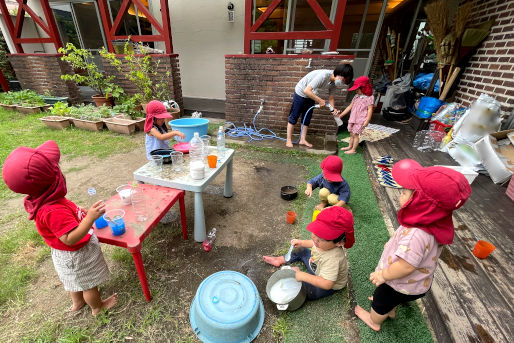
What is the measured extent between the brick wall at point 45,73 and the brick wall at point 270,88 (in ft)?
19.1

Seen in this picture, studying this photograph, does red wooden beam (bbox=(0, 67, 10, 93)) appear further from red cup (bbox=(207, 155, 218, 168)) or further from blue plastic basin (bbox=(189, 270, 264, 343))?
blue plastic basin (bbox=(189, 270, 264, 343))

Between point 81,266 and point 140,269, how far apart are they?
0.40 m

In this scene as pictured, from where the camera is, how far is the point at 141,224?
184cm

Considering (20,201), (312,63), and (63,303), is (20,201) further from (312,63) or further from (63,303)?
(312,63)

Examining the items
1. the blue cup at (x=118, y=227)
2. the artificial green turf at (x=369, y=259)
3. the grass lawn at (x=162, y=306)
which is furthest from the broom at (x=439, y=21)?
the blue cup at (x=118, y=227)

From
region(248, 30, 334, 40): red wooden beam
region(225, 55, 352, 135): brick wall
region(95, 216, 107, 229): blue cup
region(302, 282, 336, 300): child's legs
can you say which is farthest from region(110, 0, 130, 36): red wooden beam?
region(302, 282, 336, 300): child's legs

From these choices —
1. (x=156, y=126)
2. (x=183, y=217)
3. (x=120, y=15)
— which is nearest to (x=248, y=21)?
(x=156, y=126)

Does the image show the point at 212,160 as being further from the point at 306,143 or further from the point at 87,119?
the point at 87,119

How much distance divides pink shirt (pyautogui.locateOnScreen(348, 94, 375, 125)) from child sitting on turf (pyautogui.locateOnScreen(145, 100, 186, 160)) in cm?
349

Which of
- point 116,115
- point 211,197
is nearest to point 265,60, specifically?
point 211,197

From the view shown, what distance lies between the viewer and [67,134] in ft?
17.6

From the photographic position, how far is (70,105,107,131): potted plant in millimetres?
5582

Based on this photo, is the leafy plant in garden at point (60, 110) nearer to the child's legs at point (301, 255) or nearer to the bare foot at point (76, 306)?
the bare foot at point (76, 306)

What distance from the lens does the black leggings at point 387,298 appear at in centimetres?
156
